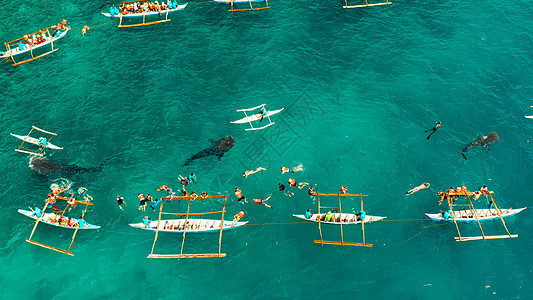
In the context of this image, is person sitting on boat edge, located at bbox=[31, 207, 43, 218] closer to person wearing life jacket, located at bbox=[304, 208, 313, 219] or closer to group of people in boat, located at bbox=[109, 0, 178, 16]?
person wearing life jacket, located at bbox=[304, 208, 313, 219]

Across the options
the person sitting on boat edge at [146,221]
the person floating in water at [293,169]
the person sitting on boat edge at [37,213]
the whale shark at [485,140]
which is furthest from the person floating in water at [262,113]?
the person sitting on boat edge at [37,213]

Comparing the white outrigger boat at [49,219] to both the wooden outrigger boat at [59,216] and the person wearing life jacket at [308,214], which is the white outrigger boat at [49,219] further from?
the person wearing life jacket at [308,214]

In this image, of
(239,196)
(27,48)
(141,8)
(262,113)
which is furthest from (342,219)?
(27,48)

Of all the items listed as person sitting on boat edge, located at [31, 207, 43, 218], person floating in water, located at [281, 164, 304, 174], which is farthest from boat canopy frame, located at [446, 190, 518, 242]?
person sitting on boat edge, located at [31, 207, 43, 218]

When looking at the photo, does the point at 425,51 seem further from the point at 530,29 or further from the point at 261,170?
the point at 261,170

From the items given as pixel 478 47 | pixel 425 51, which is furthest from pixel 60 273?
pixel 478 47

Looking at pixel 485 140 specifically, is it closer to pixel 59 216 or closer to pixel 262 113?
pixel 262 113
